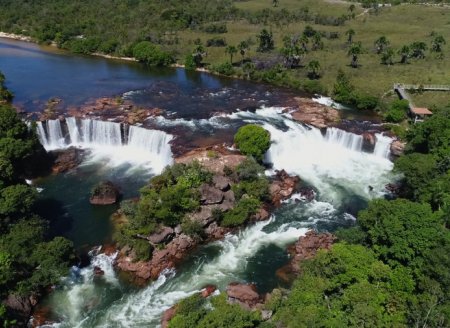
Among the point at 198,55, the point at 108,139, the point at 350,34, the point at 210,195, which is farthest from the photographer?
the point at 350,34

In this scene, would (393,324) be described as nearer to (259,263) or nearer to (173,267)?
(259,263)

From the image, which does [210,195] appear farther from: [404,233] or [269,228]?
[404,233]

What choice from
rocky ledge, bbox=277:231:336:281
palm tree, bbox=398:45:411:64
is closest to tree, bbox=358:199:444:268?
rocky ledge, bbox=277:231:336:281

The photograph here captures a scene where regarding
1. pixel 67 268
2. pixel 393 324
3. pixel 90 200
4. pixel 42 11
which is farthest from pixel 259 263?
pixel 42 11

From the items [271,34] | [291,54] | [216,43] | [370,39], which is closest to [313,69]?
[291,54]

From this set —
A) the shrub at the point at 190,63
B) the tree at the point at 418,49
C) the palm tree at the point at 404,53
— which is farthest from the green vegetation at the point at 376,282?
the tree at the point at 418,49

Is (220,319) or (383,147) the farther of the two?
(383,147)

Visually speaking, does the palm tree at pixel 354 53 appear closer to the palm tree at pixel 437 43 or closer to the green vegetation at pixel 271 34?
the green vegetation at pixel 271 34

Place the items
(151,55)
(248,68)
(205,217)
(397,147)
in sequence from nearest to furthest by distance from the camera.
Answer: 1. (205,217)
2. (397,147)
3. (248,68)
4. (151,55)
